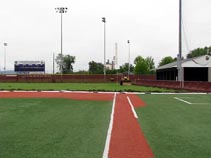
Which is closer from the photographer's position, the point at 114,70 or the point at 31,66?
the point at 31,66

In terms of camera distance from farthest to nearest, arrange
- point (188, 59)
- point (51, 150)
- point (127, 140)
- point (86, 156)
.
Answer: point (188, 59), point (127, 140), point (51, 150), point (86, 156)

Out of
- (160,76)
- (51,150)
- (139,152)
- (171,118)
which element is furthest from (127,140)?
(160,76)

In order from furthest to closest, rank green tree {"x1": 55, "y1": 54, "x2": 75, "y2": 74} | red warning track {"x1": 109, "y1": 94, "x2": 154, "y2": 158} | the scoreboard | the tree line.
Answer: green tree {"x1": 55, "y1": 54, "x2": 75, "y2": 74} < the tree line < the scoreboard < red warning track {"x1": 109, "y1": 94, "x2": 154, "y2": 158}

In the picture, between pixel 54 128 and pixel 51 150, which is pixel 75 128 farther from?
pixel 51 150

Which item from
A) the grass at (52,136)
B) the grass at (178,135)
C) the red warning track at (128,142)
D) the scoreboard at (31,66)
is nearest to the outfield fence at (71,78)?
the scoreboard at (31,66)

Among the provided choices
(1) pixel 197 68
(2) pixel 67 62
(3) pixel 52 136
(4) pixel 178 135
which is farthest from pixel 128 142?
(2) pixel 67 62

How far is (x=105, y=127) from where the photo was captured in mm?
12156

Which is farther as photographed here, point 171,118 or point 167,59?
point 167,59

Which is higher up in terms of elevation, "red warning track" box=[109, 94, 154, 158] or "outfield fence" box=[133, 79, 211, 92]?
"outfield fence" box=[133, 79, 211, 92]

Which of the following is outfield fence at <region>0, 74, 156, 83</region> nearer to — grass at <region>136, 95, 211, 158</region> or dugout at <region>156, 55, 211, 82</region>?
dugout at <region>156, 55, 211, 82</region>

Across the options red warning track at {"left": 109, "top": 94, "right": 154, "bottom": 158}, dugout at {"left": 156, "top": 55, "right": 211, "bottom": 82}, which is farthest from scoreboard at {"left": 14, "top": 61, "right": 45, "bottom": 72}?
red warning track at {"left": 109, "top": 94, "right": 154, "bottom": 158}

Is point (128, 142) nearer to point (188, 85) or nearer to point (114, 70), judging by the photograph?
point (188, 85)

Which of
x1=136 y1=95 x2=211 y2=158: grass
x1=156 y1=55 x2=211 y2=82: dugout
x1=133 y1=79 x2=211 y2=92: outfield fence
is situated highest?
x1=156 y1=55 x2=211 y2=82: dugout

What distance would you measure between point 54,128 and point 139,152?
421 cm
